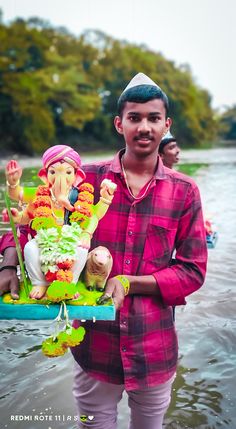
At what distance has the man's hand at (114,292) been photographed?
6.53 ft

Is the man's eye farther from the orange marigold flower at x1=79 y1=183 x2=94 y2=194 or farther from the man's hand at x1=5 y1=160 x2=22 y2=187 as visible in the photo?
the man's hand at x1=5 y1=160 x2=22 y2=187

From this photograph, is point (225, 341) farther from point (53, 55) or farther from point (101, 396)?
point (53, 55)

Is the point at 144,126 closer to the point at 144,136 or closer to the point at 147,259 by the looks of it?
the point at 144,136

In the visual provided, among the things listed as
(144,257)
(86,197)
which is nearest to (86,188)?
(86,197)

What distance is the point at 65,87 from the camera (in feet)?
143

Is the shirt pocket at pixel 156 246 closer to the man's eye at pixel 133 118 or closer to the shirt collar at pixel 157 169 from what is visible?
the shirt collar at pixel 157 169

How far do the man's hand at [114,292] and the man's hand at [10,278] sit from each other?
38cm

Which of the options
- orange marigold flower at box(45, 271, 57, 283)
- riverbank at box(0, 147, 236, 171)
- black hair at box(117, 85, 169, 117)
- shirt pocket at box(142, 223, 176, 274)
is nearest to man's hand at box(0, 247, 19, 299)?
orange marigold flower at box(45, 271, 57, 283)

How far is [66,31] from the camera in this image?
52.8 meters

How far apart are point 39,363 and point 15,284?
250 centimetres

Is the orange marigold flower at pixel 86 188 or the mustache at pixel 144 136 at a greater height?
the mustache at pixel 144 136

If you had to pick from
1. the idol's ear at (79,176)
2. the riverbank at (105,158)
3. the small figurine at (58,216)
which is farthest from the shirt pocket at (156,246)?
the riverbank at (105,158)

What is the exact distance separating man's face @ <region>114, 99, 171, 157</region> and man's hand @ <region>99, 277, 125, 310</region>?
604 millimetres

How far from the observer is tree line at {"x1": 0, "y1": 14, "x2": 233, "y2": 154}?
38.3 m
